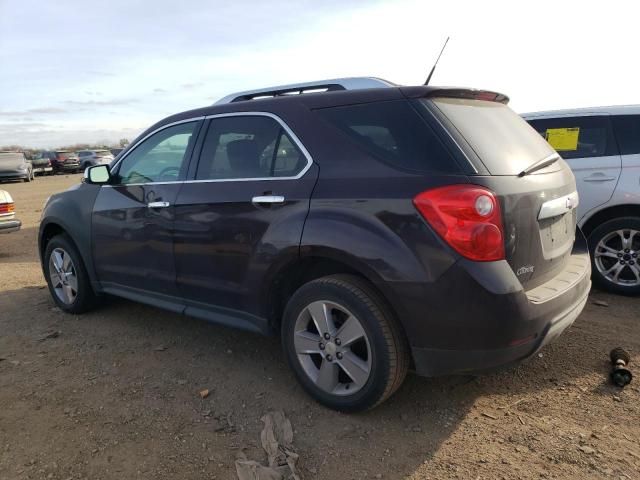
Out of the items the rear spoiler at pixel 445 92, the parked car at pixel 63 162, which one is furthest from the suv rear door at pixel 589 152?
the parked car at pixel 63 162

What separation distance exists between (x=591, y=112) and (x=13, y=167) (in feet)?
91.8

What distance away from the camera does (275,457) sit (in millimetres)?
2613

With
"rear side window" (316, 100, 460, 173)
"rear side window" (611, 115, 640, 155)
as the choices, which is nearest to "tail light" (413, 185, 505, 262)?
"rear side window" (316, 100, 460, 173)

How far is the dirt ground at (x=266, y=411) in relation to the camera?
2.55m

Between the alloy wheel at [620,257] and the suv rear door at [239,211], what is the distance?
3444 mm

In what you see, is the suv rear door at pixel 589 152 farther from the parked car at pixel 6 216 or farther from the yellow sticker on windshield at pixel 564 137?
the parked car at pixel 6 216

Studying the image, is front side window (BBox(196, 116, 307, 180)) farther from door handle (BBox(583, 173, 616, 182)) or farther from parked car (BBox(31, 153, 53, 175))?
parked car (BBox(31, 153, 53, 175))

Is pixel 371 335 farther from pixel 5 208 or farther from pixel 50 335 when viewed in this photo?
pixel 5 208

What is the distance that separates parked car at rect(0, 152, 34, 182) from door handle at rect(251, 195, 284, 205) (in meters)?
27.7

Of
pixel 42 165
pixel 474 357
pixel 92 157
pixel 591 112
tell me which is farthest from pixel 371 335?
pixel 92 157

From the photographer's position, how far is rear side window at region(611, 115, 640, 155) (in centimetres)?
488

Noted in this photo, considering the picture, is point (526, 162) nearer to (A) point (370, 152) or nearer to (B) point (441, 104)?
(B) point (441, 104)

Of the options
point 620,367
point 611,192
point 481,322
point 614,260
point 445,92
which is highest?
point 445,92

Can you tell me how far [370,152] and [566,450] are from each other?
5.92 feet
